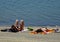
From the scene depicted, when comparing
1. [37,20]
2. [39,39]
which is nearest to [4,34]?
[39,39]

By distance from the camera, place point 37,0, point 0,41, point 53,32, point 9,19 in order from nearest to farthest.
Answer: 1. point 0,41
2. point 53,32
3. point 9,19
4. point 37,0

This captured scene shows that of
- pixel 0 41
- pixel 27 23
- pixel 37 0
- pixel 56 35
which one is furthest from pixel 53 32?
pixel 37 0

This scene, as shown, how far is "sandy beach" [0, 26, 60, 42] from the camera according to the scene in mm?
15474

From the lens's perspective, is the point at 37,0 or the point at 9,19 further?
the point at 37,0

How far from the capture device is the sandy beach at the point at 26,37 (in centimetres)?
1547

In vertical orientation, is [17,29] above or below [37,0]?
below

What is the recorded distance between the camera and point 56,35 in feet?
55.9

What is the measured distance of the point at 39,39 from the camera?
15758mm

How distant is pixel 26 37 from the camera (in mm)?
16438

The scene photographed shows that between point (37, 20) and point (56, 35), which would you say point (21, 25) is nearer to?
point (56, 35)

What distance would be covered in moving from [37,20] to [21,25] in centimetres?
749

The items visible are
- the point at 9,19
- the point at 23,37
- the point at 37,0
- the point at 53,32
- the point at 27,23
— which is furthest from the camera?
the point at 37,0

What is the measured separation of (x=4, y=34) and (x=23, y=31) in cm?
133

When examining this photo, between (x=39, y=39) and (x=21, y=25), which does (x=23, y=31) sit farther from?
(x=39, y=39)
